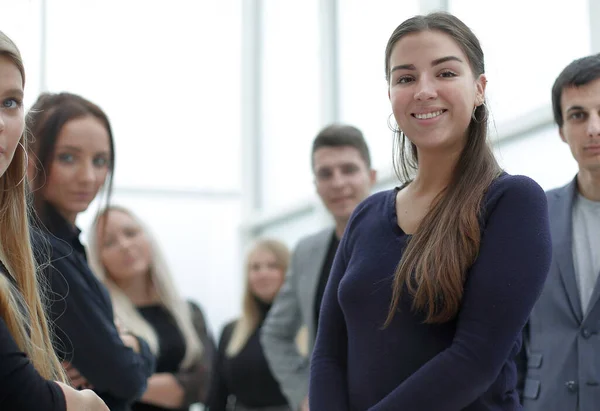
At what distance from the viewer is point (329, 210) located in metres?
3.44

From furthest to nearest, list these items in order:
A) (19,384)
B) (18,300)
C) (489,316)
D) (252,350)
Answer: (252,350)
(489,316)
(18,300)
(19,384)

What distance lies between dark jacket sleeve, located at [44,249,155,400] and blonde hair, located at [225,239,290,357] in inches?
92.0

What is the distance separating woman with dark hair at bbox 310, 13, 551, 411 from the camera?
1626 millimetres

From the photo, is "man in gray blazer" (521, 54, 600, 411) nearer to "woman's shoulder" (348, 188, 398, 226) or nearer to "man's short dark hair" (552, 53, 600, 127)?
"man's short dark hair" (552, 53, 600, 127)

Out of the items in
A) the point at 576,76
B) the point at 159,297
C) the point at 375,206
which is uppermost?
the point at 576,76

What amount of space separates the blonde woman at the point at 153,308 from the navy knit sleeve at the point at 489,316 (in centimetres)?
219

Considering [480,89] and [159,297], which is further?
[159,297]

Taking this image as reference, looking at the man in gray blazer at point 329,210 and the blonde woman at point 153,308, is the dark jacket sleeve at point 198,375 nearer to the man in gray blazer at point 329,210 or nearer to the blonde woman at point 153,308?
the blonde woman at point 153,308

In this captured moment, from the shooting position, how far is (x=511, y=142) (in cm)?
379

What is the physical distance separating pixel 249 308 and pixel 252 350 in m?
0.30

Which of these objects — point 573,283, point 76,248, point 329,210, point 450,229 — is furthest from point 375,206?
point 329,210

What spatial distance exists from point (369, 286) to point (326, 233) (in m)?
1.77

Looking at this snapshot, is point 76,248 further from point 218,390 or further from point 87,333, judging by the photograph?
point 218,390

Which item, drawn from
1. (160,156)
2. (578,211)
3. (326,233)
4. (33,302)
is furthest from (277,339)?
(160,156)
